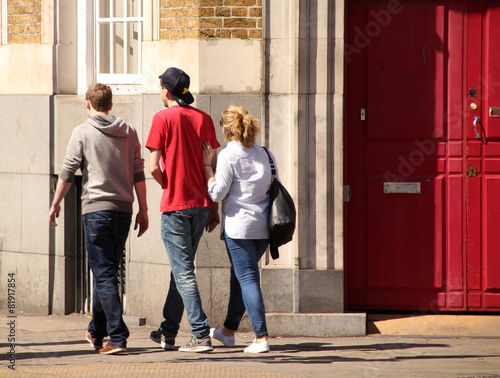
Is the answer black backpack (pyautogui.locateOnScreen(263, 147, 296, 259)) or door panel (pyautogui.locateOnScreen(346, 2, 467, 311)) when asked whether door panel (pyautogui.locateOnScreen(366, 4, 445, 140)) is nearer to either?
door panel (pyautogui.locateOnScreen(346, 2, 467, 311))

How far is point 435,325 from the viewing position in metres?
7.44

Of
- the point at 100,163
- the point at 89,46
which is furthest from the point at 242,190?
the point at 89,46

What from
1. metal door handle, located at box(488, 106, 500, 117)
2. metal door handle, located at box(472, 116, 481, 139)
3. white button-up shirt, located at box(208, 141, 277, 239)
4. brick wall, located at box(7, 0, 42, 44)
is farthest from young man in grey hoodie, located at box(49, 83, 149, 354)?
metal door handle, located at box(488, 106, 500, 117)

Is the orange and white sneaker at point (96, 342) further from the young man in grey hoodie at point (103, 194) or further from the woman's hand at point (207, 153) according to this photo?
the woman's hand at point (207, 153)

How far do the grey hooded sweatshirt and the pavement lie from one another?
1.10m

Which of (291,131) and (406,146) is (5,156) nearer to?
(291,131)

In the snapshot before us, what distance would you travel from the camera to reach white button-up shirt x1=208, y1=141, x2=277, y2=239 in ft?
20.4

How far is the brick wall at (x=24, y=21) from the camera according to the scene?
8430mm

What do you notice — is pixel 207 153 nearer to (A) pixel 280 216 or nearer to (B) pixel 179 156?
(B) pixel 179 156

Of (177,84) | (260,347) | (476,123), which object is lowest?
(260,347)

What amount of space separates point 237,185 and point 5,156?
3.29 meters

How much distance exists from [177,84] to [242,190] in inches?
36.2

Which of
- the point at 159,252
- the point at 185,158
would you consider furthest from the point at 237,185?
the point at 159,252

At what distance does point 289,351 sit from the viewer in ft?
21.6
